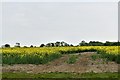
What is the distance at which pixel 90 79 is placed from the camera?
15.9 meters

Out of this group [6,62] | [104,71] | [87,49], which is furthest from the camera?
[87,49]

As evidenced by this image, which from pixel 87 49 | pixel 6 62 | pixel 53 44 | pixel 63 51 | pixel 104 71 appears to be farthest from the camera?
pixel 53 44

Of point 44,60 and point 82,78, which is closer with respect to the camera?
point 82,78

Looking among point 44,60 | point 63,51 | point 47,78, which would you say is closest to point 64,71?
point 47,78

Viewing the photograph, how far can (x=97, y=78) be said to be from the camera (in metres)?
16.1

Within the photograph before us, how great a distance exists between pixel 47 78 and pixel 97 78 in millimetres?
2037

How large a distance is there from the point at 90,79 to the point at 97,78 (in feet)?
1.32

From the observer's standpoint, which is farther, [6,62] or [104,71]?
[6,62]

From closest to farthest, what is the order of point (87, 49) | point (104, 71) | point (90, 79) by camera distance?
point (90, 79) < point (104, 71) < point (87, 49)

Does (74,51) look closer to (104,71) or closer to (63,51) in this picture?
(63,51)

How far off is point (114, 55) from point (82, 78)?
11.9 meters

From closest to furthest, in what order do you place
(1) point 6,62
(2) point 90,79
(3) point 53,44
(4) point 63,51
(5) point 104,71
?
(2) point 90,79
(5) point 104,71
(1) point 6,62
(4) point 63,51
(3) point 53,44

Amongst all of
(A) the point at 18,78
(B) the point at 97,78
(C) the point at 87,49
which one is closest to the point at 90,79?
(B) the point at 97,78

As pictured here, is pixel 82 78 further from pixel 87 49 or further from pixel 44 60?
pixel 87 49
